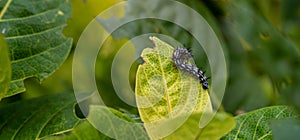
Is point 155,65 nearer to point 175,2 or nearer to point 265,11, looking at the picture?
point 175,2

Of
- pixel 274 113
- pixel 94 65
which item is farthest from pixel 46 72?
pixel 274 113

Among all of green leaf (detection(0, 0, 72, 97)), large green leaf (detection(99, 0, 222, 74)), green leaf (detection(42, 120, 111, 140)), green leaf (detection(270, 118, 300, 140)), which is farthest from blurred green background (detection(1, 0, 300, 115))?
green leaf (detection(42, 120, 111, 140))

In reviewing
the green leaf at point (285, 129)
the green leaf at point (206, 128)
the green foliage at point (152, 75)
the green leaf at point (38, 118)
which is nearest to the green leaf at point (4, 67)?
the green foliage at point (152, 75)

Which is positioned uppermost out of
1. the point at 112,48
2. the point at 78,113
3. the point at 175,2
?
the point at 175,2

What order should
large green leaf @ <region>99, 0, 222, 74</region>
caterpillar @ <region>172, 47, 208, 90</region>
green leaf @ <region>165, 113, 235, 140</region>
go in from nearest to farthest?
green leaf @ <region>165, 113, 235, 140</region> < caterpillar @ <region>172, 47, 208, 90</region> < large green leaf @ <region>99, 0, 222, 74</region>

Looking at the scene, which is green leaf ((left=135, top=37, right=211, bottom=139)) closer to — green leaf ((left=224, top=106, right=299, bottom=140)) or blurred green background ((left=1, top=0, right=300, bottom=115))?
green leaf ((left=224, top=106, right=299, bottom=140))

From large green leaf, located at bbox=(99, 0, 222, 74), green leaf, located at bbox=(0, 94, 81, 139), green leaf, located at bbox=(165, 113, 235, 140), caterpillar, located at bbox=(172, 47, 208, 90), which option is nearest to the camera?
green leaf, located at bbox=(165, 113, 235, 140)

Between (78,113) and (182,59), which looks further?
(78,113)
